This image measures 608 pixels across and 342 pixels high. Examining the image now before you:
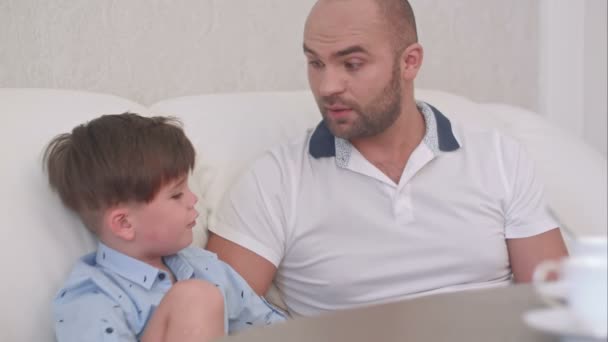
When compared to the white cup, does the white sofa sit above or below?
below

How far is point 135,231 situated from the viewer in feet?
4.60

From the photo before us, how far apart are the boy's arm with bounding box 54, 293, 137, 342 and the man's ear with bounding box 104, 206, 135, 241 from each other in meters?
0.12

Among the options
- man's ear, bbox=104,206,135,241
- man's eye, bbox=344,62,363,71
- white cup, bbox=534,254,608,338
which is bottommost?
man's ear, bbox=104,206,135,241

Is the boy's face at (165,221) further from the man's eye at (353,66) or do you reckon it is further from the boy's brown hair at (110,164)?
the man's eye at (353,66)

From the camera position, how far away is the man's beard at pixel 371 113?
1.68 metres

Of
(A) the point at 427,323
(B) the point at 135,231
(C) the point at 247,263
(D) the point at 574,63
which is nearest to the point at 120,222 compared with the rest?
(B) the point at 135,231

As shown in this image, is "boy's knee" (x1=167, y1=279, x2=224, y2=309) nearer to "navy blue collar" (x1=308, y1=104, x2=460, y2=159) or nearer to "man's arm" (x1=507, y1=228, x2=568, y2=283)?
"navy blue collar" (x1=308, y1=104, x2=460, y2=159)

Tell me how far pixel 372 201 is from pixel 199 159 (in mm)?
336

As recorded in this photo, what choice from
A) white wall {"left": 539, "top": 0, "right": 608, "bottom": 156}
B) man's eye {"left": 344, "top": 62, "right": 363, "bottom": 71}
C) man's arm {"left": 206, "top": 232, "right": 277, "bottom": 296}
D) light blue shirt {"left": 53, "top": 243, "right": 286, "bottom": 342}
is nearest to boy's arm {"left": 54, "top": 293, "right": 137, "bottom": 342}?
light blue shirt {"left": 53, "top": 243, "right": 286, "bottom": 342}

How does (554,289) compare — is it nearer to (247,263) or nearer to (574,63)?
(247,263)

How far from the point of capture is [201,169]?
1.69 meters

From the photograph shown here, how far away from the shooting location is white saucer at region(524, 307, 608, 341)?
2.36 ft

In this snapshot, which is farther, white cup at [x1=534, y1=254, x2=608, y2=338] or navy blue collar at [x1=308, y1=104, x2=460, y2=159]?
navy blue collar at [x1=308, y1=104, x2=460, y2=159]

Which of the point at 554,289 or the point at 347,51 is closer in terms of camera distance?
the point at 554,289
